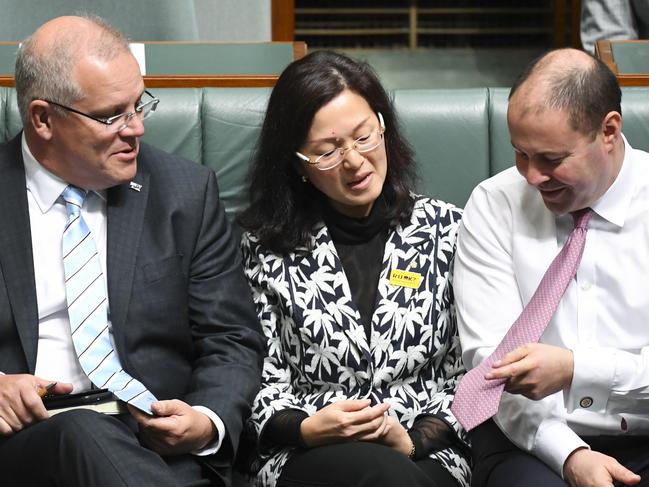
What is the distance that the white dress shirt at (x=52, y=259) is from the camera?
2.23m

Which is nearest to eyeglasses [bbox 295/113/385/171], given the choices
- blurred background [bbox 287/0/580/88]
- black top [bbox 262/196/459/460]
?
black top [bbox 262/196/459/460]

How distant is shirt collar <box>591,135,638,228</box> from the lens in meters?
2.12

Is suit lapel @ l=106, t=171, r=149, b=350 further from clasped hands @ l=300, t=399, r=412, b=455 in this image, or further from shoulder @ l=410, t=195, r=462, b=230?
shoulder @ l=410, t=195, r=462, b=230

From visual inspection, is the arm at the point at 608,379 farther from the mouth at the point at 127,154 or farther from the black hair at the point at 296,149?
the mouth at the point at 127,154

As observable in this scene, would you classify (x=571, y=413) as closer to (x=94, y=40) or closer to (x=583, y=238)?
(x=583, y=238)

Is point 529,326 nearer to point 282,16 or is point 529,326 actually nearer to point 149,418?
point 149,418

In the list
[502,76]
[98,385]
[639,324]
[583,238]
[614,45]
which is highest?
[614,45]

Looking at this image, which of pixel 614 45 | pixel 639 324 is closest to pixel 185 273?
pixel 639 324

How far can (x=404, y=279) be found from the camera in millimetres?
2328

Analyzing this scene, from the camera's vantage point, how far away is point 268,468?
225 cm

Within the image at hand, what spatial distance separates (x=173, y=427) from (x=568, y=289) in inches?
31.8

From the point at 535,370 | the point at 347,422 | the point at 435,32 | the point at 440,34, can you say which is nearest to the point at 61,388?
the point at 347,422

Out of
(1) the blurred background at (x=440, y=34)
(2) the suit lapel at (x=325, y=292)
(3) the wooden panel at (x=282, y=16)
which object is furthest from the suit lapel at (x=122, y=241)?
(1) the blurred background at (x=440, y=34)

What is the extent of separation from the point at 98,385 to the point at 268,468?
0.39 metres
